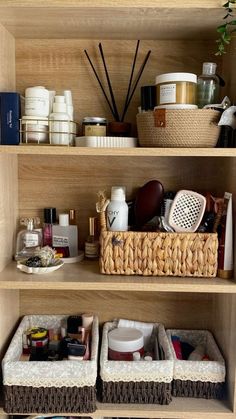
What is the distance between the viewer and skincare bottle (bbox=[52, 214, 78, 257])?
1040 mm

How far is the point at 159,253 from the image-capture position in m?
0.90

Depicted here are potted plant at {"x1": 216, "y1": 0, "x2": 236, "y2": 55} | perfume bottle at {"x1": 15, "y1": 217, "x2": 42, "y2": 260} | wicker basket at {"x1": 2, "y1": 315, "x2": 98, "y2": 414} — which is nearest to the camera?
potted plant at {"x1": 216, "y1": 0, "x2": 236, "y2": 55}

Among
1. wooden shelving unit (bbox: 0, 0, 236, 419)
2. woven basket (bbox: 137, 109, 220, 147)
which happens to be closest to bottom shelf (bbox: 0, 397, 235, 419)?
wooden shelving unit (bbox: 0, 0, 236, 419)

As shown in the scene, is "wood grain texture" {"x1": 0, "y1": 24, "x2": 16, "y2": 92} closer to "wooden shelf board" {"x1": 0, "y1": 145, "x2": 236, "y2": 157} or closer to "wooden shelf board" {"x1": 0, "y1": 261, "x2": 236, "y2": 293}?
"wooden shelf board" {"x1": 0, "y1": 145, "x2": 236, "y2": 157}

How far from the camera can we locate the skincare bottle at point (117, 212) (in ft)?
3.10

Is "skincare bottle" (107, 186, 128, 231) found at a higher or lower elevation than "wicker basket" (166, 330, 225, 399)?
higher

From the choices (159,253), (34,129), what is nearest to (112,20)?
(34,129)

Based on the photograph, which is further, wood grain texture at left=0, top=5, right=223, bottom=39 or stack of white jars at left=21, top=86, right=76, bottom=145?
stack of white jars at left=21, top=86, right=76, bottom=145

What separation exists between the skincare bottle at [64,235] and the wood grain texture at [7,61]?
0.34 metres

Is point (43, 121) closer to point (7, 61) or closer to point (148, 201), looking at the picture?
point (7, 61)

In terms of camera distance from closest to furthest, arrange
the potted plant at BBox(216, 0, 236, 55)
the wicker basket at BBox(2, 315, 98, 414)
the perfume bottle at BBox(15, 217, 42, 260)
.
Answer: the potted plant at BBox(216, 0, 236, 55)
the wicker basket at BBox(2, 315, 98, 414)
the perfume bottle at BBox(15, 217, 42, 260)

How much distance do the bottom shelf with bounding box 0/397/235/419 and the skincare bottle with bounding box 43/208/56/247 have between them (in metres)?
0.40

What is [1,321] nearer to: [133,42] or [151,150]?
[151,150]

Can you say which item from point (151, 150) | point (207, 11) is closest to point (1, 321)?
point (151, 150)
